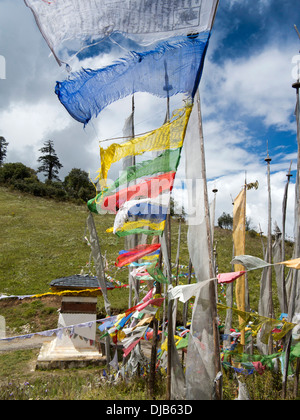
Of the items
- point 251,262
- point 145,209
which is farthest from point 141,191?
point 251,262

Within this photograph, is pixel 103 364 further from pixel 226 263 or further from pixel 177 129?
pixel 226 263

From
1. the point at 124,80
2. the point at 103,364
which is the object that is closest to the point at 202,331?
the point at 124,80

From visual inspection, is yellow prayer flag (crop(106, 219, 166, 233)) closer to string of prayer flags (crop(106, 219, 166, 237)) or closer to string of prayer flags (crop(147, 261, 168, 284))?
string of prayer flags (crop(106, 219, 166, 237))

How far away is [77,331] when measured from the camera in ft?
27.7

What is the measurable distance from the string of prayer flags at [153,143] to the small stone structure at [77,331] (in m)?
4.62

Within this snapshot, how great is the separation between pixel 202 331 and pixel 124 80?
10.6 ft

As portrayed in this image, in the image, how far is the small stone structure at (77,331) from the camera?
7.90m

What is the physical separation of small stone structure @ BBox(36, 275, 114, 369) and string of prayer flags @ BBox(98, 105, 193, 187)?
A: 15.1 ft

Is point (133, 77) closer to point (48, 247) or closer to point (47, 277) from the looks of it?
point (47, 277)

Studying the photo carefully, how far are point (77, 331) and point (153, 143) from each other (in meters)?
6.30

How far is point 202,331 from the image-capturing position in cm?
349

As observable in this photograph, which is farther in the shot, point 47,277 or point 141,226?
point 47,277

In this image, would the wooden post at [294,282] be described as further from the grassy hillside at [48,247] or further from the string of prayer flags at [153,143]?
the grassy hillside at [48,247]
